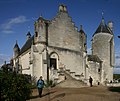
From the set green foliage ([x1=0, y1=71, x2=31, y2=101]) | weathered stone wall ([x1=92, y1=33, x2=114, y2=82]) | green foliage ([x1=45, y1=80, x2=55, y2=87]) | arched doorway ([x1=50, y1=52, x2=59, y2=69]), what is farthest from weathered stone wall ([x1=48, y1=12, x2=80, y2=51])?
green foliage ([x1=0, y1=71, x2=31, y2=101])

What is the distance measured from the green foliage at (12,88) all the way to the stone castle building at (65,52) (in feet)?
56.0

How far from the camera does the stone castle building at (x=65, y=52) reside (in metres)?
35.5

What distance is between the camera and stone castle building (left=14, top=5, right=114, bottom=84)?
35531 mm

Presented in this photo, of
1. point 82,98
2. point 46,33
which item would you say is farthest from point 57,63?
point 82,98

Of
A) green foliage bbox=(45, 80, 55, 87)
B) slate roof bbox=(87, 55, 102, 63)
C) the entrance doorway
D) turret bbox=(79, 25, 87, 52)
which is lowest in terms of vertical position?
green foliage bbox=(45, 80, 55, 87)

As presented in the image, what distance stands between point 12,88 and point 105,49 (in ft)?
107

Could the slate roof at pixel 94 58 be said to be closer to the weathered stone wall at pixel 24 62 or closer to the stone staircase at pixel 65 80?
the stone staircase at pixel 65 80

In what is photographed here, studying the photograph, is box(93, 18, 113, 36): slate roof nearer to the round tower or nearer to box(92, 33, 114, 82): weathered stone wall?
the round tower

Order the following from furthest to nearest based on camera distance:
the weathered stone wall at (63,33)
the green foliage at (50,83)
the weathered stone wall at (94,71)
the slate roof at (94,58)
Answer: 1. the slate roof at (94,58)
2. the weathered stone wall at (94,71)
3. the weathered stone wall at (63,33)
4. the green foliage at (50,83)

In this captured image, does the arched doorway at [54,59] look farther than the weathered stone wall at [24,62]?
No

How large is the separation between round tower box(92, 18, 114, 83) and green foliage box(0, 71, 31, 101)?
2999 centimetres

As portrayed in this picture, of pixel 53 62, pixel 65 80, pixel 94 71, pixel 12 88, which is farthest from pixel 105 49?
pixel 12 88

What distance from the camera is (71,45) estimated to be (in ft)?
131

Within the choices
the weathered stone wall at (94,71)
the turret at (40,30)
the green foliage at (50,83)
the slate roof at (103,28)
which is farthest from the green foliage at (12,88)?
the slate roof at (103,28)
